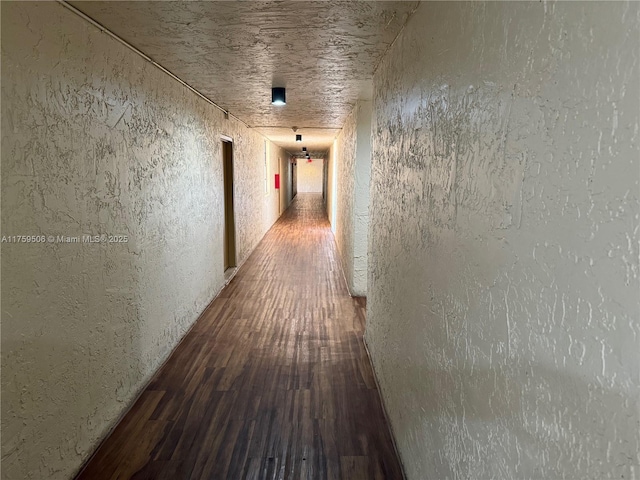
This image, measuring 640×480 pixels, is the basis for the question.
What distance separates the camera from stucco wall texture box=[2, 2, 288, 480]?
1.42 meters

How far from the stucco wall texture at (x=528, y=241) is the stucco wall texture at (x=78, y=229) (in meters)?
1.52

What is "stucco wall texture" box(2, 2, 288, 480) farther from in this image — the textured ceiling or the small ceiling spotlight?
the small ceiling spotlight

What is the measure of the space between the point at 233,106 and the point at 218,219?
130 cm

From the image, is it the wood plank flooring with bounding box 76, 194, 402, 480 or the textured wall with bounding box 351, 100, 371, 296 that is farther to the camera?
the textured wall with bounding box 351, 100, 371, 296

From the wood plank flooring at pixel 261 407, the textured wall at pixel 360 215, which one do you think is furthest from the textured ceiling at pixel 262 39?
the wood plank flooring at pixel 261 407

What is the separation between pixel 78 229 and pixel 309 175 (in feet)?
71.8

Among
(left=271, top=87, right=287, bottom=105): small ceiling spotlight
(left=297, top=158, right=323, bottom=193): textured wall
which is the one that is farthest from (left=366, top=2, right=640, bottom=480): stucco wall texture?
(left=297, top=158, right=323, bottom=193): textured wall

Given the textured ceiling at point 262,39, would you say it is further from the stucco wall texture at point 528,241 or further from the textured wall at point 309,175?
the textured wall at point 309,175

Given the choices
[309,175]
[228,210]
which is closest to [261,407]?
[228,210]

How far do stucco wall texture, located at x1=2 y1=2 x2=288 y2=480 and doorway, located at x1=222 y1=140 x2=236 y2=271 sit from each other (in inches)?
84.1

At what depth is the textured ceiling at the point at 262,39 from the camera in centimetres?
172

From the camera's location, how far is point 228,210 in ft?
17.8

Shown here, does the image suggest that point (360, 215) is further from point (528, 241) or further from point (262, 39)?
point (528, 241)

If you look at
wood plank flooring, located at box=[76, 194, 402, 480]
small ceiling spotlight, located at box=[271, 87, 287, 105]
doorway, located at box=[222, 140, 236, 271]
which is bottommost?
wood plank flooring, located at box=[76, 194, 402, 480]
